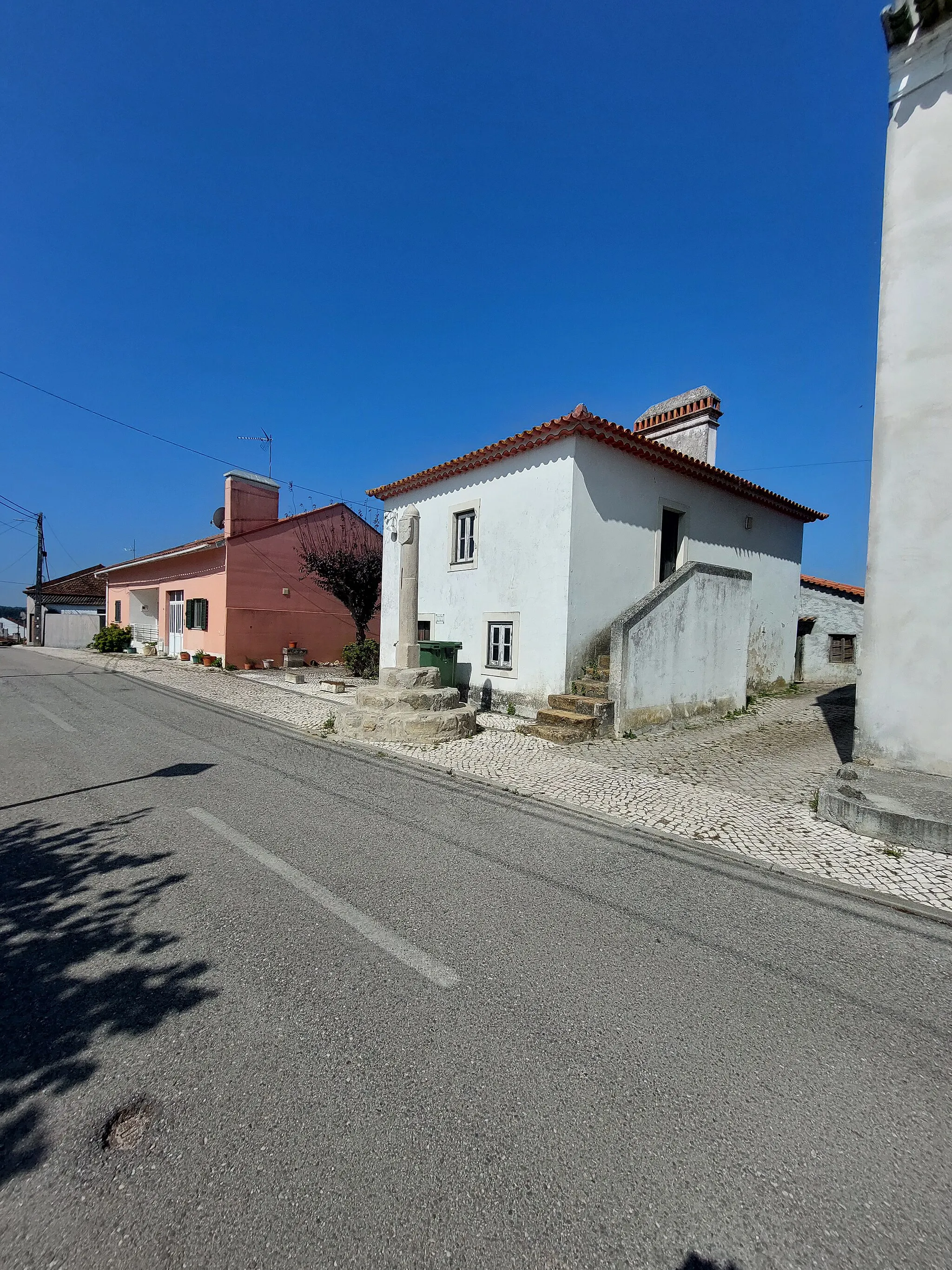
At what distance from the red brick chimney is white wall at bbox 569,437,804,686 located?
42.2 feet

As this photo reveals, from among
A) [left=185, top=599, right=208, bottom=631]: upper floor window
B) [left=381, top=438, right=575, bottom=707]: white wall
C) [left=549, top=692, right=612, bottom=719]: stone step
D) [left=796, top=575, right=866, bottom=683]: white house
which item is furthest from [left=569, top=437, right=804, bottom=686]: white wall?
[left=185, top=599, right=208, bottom=631]: upper floor window

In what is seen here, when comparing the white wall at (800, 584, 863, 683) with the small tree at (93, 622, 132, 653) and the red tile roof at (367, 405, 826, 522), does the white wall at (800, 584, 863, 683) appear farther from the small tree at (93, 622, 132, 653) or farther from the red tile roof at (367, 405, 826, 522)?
the small tree at (93, 622, 132, 653)

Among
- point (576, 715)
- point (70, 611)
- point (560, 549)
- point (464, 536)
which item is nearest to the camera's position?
point (576, 715)

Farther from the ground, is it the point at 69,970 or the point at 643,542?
the point at 643,542

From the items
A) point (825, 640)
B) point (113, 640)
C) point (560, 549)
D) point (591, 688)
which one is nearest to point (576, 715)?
point (591, 688)

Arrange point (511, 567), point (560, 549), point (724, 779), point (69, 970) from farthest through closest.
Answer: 1. point (511, 567)
2. point (560, 549)
3. point (724, 779)
4. point (69, 970)

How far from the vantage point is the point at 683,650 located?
33.2 ft

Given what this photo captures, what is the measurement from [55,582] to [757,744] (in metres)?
47.2

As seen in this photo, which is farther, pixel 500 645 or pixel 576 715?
pixel 500 645

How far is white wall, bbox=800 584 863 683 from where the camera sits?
16.2 m

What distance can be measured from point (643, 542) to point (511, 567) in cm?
264

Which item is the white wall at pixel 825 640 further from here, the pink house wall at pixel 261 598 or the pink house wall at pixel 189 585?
the pink house wall at pixel 189 585

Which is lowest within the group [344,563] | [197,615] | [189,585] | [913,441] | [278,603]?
[197,615]

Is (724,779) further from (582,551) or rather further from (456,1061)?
(456,1061)
